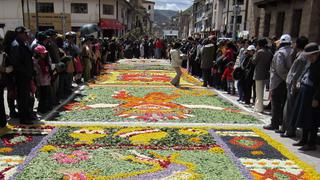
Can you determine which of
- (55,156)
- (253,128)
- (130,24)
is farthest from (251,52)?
(130,24)

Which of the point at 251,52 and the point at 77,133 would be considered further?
the point at 251,52

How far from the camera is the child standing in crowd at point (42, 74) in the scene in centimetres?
808

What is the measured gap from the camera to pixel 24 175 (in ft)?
16.1

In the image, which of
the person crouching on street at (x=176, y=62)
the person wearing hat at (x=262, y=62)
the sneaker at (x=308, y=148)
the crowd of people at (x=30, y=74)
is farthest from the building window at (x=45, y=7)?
the sneaker at (x=308, y=148)

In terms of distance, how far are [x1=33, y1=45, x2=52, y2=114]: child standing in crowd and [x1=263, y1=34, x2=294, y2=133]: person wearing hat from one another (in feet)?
16.7

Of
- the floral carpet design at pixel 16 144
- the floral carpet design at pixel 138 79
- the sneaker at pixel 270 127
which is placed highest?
the sneaker at pixel 270 127

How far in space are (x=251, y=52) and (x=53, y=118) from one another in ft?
18.3

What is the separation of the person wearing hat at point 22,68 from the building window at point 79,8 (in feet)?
128

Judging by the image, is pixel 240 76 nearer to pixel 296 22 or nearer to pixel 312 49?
pixel 312 49

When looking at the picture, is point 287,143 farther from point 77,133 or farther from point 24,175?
point 24,175

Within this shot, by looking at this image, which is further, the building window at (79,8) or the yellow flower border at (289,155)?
the building window at (79,8)

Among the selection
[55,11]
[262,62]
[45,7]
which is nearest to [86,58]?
[262,62]

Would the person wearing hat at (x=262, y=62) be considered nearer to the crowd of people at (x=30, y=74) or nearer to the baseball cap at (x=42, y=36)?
the crowd of people at (x=30, y=74)

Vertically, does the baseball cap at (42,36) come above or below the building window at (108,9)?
below
